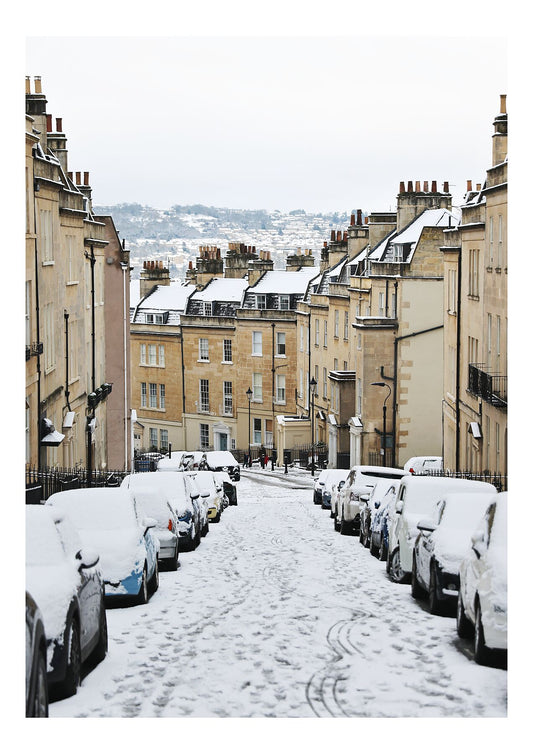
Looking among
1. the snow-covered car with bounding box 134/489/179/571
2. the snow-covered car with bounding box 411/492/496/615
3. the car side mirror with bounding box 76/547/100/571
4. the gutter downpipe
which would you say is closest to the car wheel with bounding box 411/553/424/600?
the snow-covered car with bounding box 411/492/496/615

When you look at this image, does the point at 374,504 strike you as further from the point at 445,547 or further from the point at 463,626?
the point at 463,626

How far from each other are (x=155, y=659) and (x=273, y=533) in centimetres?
1460

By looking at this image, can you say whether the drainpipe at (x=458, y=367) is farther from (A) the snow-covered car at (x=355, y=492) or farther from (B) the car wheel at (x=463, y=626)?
(B) the car wheel at (x=463, y=626)

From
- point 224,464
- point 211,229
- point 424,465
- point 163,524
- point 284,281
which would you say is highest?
point 211,229

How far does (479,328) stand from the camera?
108 ft

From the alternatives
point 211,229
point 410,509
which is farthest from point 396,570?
point 211,229

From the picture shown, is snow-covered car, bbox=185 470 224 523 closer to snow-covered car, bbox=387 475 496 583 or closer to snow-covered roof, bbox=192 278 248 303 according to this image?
snow-covered car, bbox=387 475 496 583

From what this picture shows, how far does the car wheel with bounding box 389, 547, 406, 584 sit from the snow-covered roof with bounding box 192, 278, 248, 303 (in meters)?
66.3

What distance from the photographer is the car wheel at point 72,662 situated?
957 centimetres

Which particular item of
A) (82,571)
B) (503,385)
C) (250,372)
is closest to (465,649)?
(82,571)

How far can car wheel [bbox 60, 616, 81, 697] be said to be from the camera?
9.57 m

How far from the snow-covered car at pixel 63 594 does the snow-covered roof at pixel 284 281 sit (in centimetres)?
6821

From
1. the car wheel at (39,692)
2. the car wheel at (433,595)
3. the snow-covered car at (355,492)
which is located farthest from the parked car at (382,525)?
the car wheel at (39,692)

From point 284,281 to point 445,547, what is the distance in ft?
222
